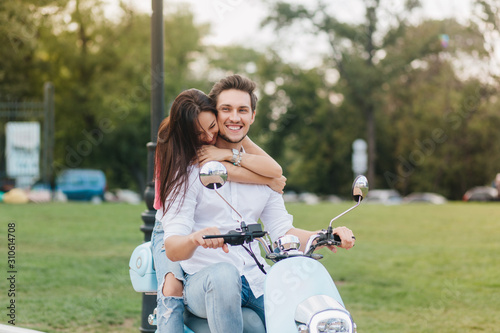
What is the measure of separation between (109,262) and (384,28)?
28.8 m

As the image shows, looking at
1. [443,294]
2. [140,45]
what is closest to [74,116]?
[140,45]

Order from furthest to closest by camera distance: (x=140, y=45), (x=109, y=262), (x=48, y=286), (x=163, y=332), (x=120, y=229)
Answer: (x=140, y=45)
(x=120, y=229)
(x=109, y=262)
(x=48, y=286)
(x=163, y=332)

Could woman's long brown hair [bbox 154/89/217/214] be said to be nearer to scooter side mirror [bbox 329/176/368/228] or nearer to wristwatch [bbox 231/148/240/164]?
wristwatch [bbox 231/148/240/164]

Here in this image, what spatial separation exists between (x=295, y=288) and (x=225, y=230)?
58cm

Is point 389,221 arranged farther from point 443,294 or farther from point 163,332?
point 163,332

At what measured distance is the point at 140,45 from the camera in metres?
33.4

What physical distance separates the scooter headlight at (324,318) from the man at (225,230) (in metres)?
0.35

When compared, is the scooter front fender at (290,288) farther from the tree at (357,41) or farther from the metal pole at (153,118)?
the tree at (357,41)

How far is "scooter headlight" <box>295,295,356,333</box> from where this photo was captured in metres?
2.13

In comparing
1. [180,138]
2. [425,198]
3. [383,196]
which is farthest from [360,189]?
[383,196]

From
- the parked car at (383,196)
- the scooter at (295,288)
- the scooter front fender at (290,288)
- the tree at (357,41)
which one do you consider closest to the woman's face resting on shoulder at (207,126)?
the scooter at (295,288)

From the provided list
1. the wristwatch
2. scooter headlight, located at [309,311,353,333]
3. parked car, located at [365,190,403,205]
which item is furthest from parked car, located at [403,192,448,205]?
scooter headlight, located at [309,311,353,333]

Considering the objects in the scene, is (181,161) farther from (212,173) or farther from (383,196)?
(383,196)

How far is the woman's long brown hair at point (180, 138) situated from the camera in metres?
2.80
